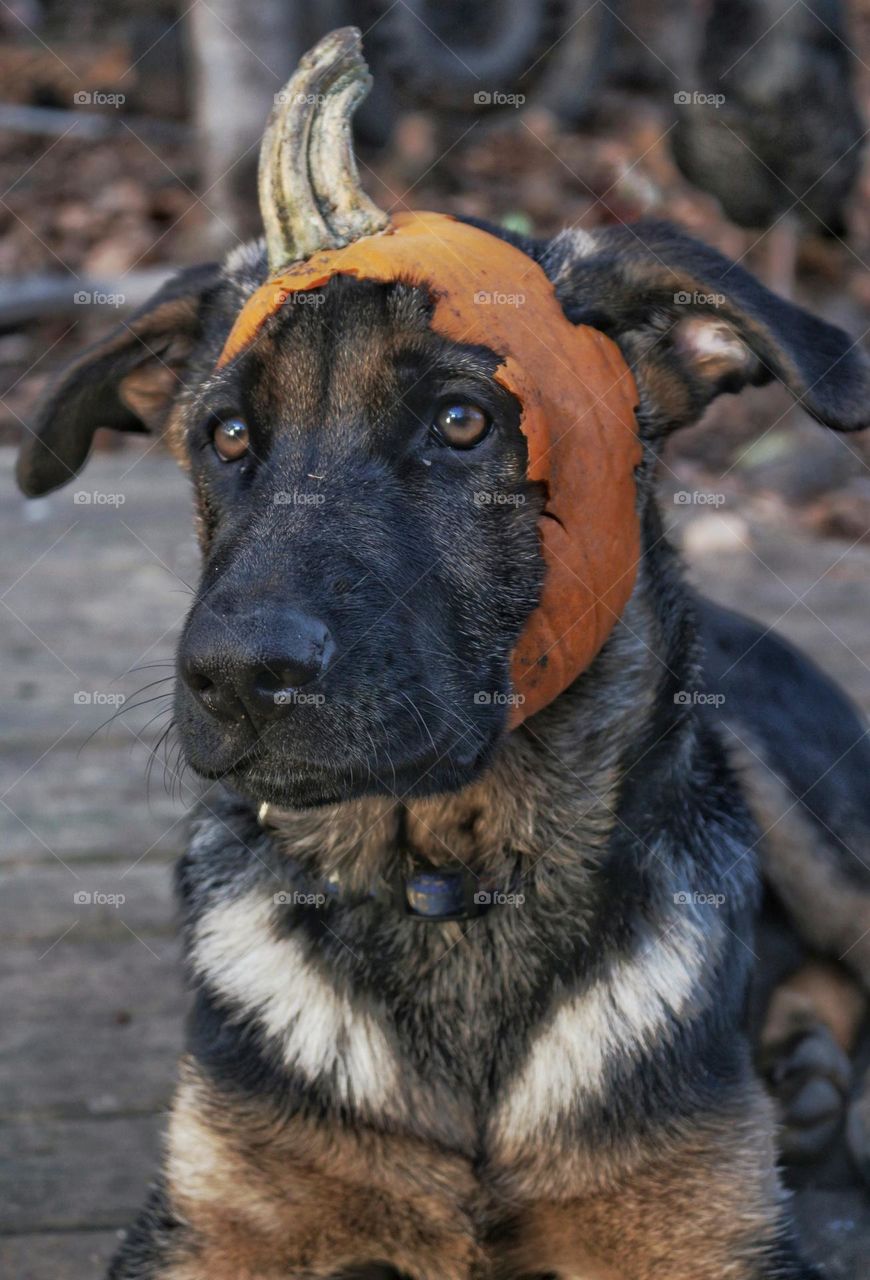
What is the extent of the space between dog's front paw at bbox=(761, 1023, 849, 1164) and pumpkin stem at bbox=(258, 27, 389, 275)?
2006mm

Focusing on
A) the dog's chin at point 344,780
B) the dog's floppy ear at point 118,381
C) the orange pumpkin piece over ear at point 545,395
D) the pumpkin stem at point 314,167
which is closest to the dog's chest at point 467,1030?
the dog's chin at point 344,780

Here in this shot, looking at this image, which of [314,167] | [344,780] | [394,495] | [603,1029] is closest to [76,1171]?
[603,1029]

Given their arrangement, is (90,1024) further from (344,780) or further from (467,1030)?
(344,780)

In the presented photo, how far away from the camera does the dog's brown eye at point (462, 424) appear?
101 inches

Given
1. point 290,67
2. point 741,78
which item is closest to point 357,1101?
point 741,78

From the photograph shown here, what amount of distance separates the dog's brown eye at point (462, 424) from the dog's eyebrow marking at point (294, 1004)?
96 cm

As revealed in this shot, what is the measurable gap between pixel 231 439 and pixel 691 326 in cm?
89

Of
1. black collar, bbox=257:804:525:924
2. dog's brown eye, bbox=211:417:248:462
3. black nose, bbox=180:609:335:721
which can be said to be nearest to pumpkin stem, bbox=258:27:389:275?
dog's brown eye, bbox=211:417:248:462

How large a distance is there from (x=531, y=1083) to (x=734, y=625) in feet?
4.57

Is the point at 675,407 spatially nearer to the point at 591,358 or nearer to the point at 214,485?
the point at 591,358

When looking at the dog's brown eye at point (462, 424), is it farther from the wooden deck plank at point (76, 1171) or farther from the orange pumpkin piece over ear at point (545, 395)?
the wooden deck plank at point (76, 1171)

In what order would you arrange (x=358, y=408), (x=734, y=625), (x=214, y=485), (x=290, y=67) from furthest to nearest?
1. (x=290, y=67)
2. (x=734, y=625)
3. (x=214, y=485)
4. (x=358, y=408)

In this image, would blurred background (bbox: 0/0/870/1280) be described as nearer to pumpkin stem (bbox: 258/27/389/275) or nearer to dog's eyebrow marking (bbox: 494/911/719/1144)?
dog's eyebrow marking (bbox: 494/911/719/1144)

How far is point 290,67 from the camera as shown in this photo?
732cm
